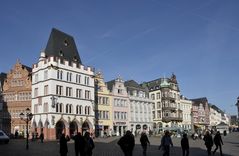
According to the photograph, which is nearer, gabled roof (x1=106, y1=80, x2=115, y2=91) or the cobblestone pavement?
the cobblestone pavement

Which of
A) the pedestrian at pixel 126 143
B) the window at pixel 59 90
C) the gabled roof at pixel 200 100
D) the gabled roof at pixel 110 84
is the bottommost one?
the pedestrian at pixel 126 143

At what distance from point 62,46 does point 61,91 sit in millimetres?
10436

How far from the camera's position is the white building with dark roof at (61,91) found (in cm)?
6062

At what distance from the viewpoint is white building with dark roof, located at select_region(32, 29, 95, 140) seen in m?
60.6

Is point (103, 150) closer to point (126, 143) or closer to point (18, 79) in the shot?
point (126, 143)

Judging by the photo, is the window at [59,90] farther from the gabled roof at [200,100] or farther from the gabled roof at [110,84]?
the gabled roof at [200,100]

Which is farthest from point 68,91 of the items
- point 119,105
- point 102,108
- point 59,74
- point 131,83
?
point 131,83

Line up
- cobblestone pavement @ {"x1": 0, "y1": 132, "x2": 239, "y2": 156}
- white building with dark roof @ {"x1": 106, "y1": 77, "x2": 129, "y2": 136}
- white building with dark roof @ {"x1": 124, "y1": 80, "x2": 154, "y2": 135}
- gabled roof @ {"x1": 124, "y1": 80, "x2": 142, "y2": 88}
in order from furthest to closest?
gabled roof @ {"x1": 124, "y1": 80, "x2": 142, "y2": 88} → white building with dark roof @ {"x1": 124, "y1": 80, "x2": 154, "y2": 135} → white building with dark roof @ {"x1": 106, "y1": 77, "x2": 129, "y2": 136} → cobblestone pavement @ {"x1": 0, "y1": 132, "x2": 239, "y2": 156}

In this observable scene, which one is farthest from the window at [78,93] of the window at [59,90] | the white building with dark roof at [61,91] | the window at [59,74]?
the window at [59,74]

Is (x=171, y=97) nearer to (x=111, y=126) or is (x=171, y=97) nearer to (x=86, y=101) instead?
(x=111, y=126)

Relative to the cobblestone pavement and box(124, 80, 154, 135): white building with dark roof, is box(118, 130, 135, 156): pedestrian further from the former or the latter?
box(124, 80, 154, 135): white building with dark roof

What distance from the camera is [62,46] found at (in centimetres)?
6825

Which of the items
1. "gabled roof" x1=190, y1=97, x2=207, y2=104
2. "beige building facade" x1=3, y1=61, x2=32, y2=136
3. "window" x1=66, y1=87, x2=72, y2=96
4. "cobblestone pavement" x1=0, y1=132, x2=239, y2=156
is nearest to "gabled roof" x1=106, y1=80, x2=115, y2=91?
"window" x1=66, y1=87, x2=72, y2=96

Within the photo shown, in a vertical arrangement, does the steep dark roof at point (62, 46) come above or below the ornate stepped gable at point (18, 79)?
above
